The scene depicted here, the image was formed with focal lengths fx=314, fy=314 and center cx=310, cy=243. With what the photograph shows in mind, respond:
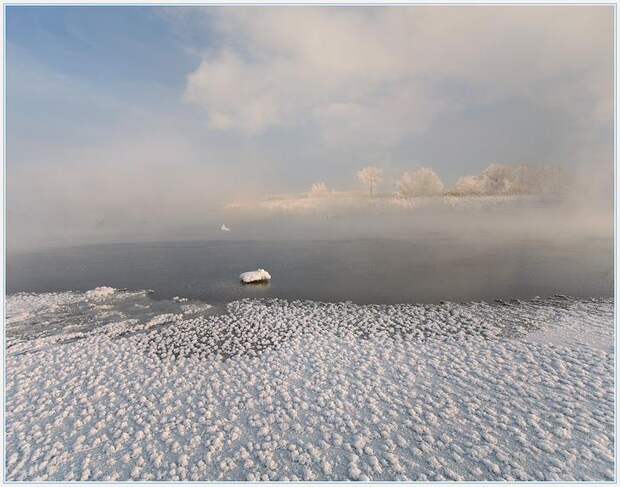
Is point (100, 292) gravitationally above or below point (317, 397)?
above

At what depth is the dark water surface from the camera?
79.7ft

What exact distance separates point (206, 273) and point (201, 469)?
24.6 m

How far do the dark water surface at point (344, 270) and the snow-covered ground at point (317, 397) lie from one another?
5254 millimetres

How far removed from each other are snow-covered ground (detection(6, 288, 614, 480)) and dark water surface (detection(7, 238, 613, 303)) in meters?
5.25

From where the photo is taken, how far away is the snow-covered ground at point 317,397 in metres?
8.45

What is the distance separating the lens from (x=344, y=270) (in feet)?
105

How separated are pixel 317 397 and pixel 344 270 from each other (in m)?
21.0

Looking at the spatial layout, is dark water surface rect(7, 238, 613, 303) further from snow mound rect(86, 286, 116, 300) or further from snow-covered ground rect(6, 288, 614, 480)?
snow-covered ground rect(6, 288, 614, 480)

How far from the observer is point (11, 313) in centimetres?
2094

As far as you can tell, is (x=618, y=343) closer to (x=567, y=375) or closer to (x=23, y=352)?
(x=567, y=375)

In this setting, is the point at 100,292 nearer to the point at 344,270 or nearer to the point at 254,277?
the point at 254,277

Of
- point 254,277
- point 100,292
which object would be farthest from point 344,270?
point 100,292

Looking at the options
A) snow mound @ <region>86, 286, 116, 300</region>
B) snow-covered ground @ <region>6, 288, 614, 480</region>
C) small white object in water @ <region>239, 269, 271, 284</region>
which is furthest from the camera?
small white object in water @ <region>239, 269, 271, 284</region>

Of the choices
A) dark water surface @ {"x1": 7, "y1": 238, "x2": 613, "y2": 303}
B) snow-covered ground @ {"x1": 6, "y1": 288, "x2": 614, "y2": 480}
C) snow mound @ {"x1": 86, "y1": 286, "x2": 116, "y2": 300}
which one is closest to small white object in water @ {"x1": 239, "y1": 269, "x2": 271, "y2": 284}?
dark water surface @ {"x1": 7, "y1": 238, "x2": 613, "y2": 303}
